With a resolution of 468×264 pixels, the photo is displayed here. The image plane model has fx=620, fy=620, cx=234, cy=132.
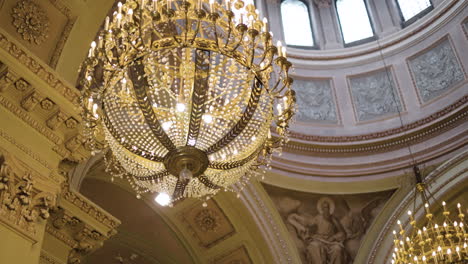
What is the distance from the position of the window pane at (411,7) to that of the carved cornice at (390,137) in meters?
2.88

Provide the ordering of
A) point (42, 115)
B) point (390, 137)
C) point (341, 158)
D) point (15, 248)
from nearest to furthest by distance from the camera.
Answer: point (15, 248) → point (42, 115) → point (390, 137) → point (341, 158)

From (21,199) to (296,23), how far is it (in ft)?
34.2

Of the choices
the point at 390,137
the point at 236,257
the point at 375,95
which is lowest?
the point at 236,257

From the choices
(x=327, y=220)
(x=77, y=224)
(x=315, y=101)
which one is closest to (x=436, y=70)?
(x=315, y=101)

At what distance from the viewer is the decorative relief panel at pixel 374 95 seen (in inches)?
498

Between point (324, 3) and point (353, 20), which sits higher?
point (324, 3)

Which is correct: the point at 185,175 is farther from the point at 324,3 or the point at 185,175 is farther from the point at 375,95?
the point at 324,3

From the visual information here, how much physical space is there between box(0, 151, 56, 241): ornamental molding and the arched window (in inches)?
377

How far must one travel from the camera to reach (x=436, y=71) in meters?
12.4

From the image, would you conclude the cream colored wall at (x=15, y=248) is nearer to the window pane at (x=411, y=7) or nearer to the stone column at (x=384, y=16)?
the stone column at (x=384, y=16)

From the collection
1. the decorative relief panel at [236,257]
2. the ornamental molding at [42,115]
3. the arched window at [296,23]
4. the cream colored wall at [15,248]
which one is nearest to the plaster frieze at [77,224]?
the ornamental molding at [42,115]

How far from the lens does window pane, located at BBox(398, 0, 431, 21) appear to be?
44.0ft

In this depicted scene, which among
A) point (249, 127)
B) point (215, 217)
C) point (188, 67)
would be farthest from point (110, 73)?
point (215, 217)

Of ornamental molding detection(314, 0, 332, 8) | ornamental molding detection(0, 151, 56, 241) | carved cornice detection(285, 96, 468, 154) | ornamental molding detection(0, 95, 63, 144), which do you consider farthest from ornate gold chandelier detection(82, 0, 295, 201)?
ornamental molding detection(314, 0, 332, 8)
